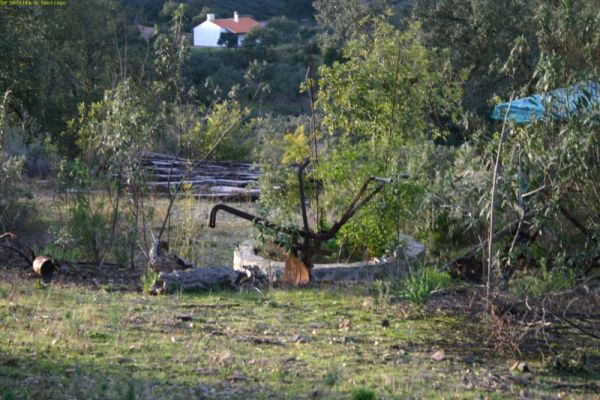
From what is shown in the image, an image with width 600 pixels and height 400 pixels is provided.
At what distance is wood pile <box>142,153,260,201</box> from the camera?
17.1 metres

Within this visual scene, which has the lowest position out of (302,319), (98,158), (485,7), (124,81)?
(302,319)

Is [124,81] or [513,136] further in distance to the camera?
[124,81]

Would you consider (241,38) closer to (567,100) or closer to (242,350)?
(567,100)

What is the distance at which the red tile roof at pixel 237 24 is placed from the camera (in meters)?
43.4

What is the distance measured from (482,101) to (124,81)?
16.2 meters

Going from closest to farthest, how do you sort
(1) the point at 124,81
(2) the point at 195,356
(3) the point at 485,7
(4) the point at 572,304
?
(2) the point at 195,356
(4) the point at 572,304
(1) the point at 124,81
(3) the point at 485,7

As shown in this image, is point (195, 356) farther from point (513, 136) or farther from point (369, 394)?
point (513, 136)

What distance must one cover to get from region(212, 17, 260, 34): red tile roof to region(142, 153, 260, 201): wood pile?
23442mm

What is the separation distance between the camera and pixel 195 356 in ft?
20.0

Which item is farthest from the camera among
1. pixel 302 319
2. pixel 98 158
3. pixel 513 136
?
pixel 98 158

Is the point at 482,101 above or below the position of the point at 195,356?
above

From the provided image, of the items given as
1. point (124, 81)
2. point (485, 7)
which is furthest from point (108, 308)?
point (485, 7)

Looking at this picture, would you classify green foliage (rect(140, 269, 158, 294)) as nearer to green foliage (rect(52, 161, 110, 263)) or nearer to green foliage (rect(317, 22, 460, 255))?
green foliage (rect(52, 161, 110, 263))

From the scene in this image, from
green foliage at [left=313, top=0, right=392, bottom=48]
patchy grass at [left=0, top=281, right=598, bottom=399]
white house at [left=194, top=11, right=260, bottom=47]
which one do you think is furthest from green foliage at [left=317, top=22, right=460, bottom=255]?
white house at [left=194, top=11, right=260, bottom=47]
